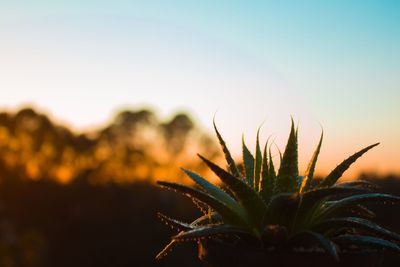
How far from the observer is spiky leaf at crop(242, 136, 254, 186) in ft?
7.98

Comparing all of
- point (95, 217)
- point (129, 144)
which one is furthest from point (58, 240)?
point (129, 144)

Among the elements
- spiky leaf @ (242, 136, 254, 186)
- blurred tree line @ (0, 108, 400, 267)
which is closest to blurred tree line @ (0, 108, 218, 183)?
blurred tree line @ (0, 108, 400, 267)

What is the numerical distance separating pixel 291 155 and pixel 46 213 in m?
20.9

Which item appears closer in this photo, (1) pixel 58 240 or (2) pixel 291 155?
(2) pixel 291 155

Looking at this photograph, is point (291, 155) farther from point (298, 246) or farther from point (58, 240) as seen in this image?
point (58, 240)

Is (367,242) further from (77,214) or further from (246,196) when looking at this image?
(77,214)

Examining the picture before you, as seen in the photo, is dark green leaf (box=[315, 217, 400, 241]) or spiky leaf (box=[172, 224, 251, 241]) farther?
dark green leaf (box=[315, 217, 400, 241])

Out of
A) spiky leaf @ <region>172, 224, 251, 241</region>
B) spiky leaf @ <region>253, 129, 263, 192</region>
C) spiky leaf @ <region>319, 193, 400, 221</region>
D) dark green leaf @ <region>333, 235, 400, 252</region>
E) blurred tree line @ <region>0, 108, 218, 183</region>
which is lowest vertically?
dark green leaf @ <region>333, 235, 400, 252</region>

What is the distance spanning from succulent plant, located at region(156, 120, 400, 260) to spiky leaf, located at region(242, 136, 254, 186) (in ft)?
0.65

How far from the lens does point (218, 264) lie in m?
1.97

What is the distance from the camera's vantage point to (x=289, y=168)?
2078 mm

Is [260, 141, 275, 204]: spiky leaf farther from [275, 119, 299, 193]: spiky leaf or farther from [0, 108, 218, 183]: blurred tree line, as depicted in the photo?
[0, 108, 218, 183]: blurred tree line

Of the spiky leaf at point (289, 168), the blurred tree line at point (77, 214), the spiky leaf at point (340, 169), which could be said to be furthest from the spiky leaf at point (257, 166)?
the blurred tree line at point (77, 214)

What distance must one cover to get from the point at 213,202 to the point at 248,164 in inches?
20.2
